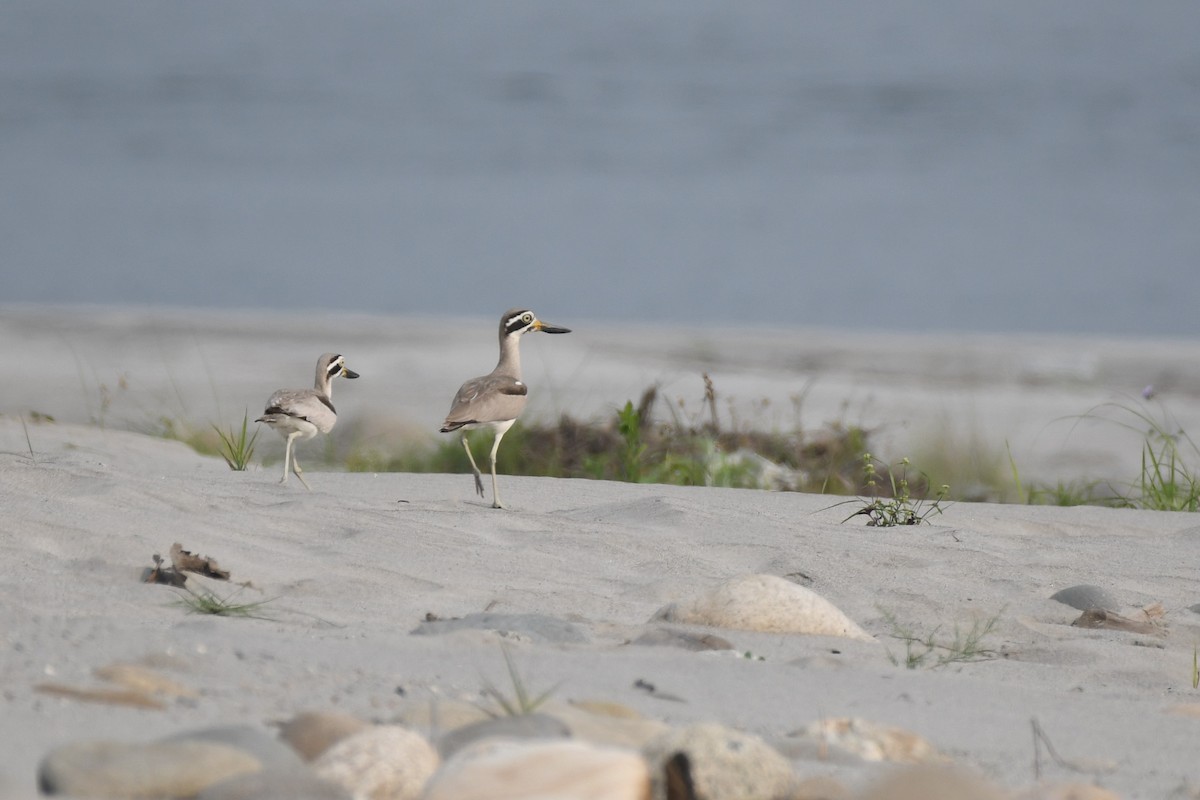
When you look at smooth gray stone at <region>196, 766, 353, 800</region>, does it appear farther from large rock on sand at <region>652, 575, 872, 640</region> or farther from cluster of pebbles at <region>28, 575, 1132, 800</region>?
large rock on sand at <region>652, 575, 872, 640</region>

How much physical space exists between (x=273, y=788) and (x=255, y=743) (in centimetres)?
18

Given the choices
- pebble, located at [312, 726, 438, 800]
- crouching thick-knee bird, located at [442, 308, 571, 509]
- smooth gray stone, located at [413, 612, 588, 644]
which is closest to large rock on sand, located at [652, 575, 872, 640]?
smooth gray stone, located at [413, 612, 588, 644]

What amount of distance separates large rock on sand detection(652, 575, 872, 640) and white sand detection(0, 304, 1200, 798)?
74 mm

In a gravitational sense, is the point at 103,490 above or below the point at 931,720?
above

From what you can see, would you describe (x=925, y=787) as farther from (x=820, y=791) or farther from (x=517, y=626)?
(x=517, y=626)

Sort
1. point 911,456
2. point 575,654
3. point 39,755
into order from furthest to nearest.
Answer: point 911,456 → point 575,654 → point 39,755

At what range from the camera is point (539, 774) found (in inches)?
89.7

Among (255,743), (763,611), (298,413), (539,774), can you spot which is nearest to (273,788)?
(255,743)

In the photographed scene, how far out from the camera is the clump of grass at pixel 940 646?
3982 millimetres

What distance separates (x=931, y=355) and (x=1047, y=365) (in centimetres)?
151

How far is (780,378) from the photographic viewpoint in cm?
1491

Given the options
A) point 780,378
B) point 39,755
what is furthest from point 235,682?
point 780,378

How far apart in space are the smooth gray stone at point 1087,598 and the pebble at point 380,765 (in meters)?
2.96

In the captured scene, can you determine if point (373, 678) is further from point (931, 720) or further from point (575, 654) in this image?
point (931, 720)
